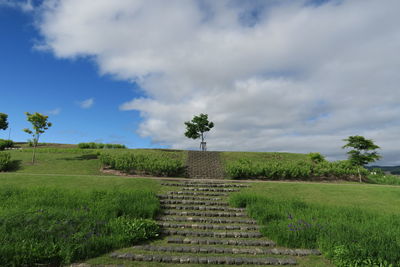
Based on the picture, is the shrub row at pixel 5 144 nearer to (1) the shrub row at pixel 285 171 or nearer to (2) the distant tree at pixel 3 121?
(2) the distant tree at pixel 3 121

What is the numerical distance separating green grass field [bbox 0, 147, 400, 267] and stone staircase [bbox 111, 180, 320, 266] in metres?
0.65

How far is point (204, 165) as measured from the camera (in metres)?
22.2

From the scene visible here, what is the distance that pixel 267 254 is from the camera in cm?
586

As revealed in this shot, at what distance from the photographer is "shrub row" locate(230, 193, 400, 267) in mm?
5023

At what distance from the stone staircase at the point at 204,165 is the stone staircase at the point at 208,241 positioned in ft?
30.1

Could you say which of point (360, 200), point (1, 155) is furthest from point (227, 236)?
point (1, 155)

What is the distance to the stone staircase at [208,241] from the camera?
5.35 m

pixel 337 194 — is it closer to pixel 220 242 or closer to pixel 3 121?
pixel 220 242

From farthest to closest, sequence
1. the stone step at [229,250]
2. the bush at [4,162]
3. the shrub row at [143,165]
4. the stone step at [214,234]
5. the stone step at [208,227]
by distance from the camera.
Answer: the shrub row at [143,165], the bush at [4,162], the stone step at [208,227], the stone step at [214,234], the stone step at [229,250]

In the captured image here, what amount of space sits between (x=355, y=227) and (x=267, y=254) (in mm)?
3040

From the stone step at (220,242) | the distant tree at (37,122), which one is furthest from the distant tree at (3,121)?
the stone step at (220,242)

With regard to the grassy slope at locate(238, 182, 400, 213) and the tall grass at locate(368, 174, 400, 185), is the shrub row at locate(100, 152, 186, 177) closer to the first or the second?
the grassy slope at locate(238, 182, 400, 213)

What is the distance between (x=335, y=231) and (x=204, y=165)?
54.1 ft

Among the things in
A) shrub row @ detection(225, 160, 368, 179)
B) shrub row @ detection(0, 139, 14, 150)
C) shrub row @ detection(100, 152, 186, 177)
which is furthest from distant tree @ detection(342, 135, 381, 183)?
shrub row @ detection(0, 139, 14, 150)
